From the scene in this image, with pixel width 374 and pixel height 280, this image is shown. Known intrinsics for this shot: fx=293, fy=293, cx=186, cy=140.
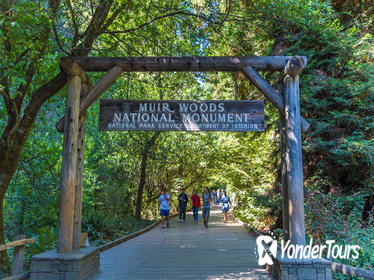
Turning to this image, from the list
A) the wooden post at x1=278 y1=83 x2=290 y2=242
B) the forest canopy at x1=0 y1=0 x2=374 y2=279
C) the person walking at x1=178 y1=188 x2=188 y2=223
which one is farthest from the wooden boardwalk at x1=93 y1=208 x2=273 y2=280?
the person walking at x1=178 y1=188 x2=188 y2=223

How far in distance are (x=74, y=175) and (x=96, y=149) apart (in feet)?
42.6

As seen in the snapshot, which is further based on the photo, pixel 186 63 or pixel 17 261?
pixel 186 63

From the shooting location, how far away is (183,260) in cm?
677

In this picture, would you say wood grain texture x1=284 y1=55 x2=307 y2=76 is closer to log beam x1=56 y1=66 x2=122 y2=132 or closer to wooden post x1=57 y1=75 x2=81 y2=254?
log beam x1=56 y1=66 x2=122 y2=132

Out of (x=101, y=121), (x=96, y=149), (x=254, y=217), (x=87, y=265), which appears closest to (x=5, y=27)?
(x=101, y=121)

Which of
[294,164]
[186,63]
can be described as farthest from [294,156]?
[186,63]

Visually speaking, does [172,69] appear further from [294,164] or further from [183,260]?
[183,260]

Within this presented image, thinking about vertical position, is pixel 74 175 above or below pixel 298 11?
below

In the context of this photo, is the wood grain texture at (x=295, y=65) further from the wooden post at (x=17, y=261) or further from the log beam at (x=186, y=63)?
the wooden post at (x=17, y=261)

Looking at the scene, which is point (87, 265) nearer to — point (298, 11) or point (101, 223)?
point (101, 223)

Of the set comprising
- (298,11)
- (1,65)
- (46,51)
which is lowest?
(1,65)

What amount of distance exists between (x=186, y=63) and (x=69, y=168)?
2.87 metres

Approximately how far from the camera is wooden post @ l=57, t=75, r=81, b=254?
16.2ft

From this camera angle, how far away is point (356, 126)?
9.20 meters
